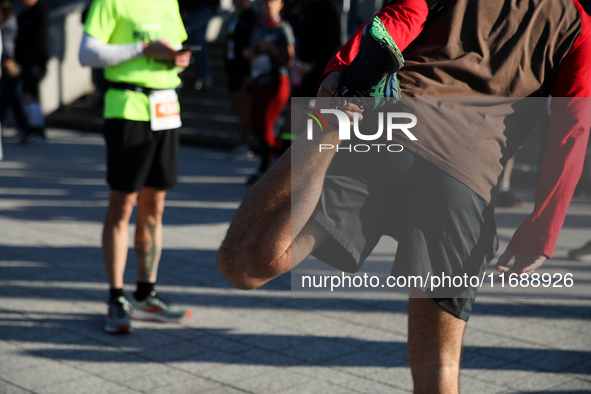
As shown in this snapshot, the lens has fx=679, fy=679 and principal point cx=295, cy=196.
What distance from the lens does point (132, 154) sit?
12.6 ft

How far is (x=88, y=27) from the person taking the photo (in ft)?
12.3

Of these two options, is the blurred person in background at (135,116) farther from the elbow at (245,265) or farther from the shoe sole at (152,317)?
the elbow at (245,265)

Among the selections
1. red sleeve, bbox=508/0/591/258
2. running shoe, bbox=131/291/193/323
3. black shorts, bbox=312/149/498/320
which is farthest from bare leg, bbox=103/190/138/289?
red sleeve, bbox=508/0/591/258

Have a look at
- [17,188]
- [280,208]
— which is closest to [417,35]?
[280,208]

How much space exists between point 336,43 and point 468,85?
5.33 meters

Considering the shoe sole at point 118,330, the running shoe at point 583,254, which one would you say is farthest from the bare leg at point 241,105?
the shoe sole at point 118,330

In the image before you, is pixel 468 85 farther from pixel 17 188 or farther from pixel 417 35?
pixel 17 188

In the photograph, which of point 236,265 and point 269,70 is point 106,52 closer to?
point 236,265

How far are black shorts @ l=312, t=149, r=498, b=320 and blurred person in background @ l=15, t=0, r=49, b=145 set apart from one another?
10.3 meters

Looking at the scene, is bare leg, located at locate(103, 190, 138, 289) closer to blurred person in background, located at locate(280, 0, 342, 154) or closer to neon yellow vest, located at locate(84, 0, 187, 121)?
neon yellow vest, located at locate(84, 0, 187, 121)

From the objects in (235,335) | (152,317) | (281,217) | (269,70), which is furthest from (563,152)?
(269,70)

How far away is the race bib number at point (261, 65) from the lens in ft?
26.1

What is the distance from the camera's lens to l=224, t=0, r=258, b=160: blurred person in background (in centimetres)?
912

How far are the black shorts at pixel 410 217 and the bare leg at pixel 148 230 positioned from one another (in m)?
2.14
